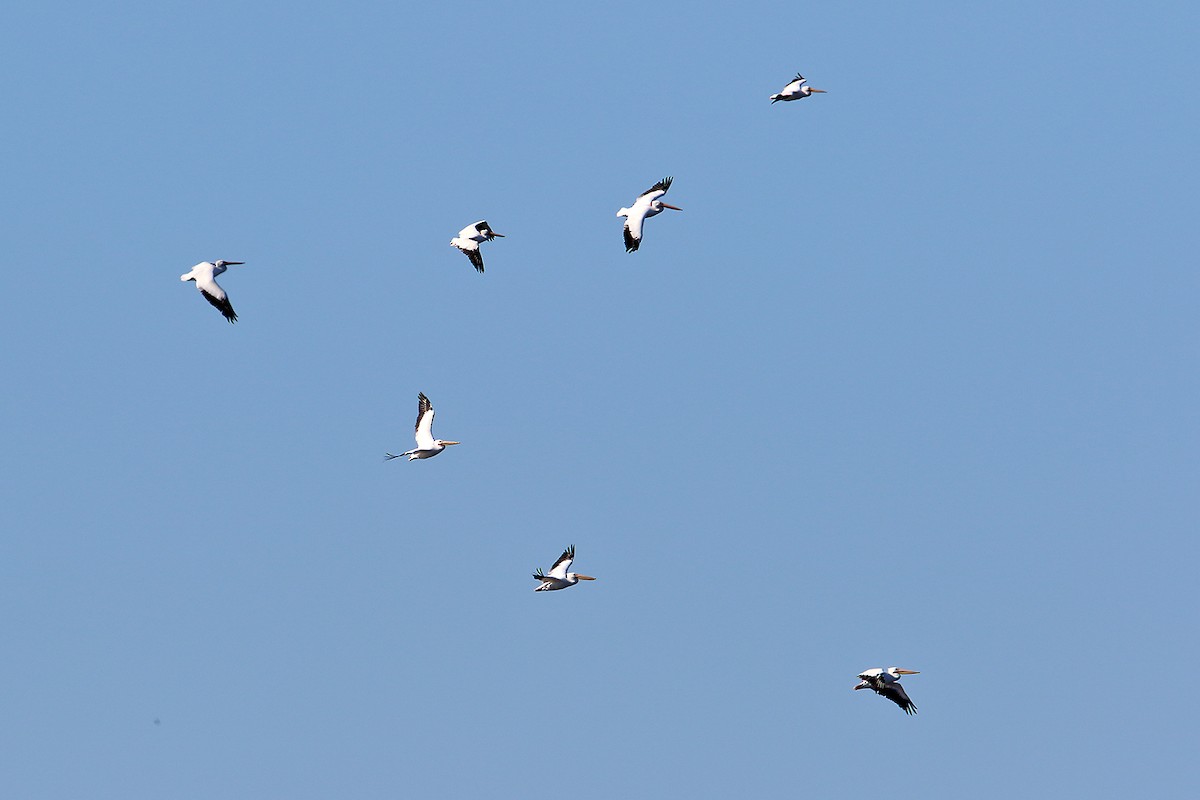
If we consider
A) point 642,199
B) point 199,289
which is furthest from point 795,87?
point 199,289

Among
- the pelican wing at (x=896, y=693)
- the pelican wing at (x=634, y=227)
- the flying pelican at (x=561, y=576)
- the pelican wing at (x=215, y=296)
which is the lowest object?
the pelican wing at (x=896, y=693)

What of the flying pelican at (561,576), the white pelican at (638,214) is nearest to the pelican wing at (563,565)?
Result: the flying pelican at (561,576)

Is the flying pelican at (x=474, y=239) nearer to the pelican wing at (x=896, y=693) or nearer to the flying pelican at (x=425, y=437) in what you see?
the flying pelican at (x=425, y=437)

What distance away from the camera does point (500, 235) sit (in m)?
59.8

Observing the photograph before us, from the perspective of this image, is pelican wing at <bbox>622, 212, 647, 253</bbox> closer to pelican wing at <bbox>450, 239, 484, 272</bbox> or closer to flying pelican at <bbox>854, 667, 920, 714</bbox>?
pelican wing at <bbox>450, 239, 484, 272</bbox>

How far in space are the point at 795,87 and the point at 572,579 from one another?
1981 centimetres

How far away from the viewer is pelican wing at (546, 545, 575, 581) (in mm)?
54156

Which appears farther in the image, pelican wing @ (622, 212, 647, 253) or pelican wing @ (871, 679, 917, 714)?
pelican wing @ (622, 212, 647, 253)

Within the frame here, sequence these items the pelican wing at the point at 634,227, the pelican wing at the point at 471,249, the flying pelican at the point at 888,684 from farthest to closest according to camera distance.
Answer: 1. the pelican wing at the point at 471,249
2. the pelican wing at the point at 634,227
3. the flying pelican at the point at 888,684

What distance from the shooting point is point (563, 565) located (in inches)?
2151

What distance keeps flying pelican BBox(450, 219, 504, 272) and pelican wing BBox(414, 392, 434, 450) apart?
16.6 ft

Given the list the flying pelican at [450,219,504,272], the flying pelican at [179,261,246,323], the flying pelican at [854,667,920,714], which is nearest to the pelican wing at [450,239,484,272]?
the flying pelican at [450,219,504,272]

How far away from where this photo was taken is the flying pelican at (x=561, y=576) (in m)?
53.7

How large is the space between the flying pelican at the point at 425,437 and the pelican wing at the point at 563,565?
494cm
